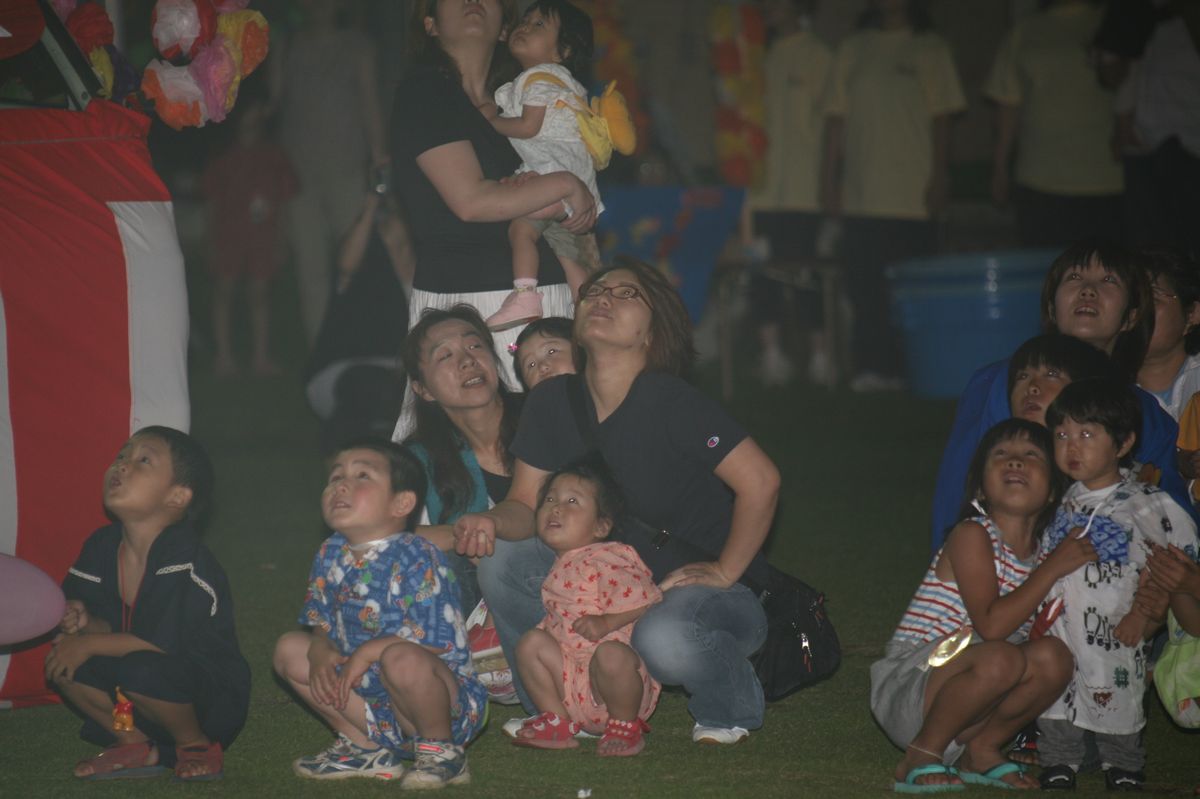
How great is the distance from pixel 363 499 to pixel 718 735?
1.03m

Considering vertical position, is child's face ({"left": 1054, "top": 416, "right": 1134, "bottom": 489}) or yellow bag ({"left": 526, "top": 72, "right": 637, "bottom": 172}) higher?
yellow bag ({"left": 526, "top": 72, "right": 637, "bottom": 172})

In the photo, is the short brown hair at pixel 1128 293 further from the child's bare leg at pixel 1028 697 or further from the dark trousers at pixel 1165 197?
the dark trousers at pixel 1165 197

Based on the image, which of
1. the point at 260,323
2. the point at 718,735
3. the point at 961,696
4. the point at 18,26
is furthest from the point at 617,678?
the point at 260,323

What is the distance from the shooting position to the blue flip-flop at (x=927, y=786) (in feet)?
10.7

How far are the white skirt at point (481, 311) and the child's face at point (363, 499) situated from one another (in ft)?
2.07

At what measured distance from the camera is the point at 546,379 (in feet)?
12.9

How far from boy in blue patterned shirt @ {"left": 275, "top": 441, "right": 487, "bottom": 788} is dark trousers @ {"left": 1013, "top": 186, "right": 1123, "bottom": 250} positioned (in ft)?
21.4

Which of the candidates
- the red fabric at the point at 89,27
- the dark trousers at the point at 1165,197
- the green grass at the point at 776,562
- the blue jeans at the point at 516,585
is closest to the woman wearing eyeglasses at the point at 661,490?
the blue jeans at the point at 516,585

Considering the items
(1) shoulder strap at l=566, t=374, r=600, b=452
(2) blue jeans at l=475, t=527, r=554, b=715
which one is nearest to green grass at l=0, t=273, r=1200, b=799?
(2) blue jeans at l=475, t=527, r=554, b=715

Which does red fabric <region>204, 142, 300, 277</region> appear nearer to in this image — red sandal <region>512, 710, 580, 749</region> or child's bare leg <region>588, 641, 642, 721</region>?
red sandal <region>512, 710, 580, 749</region>

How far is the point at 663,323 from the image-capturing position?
3.77 m

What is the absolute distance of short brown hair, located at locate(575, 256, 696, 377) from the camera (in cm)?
377

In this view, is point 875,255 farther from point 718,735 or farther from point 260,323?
point 718,735

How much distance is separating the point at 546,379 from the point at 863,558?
82.0 inches
